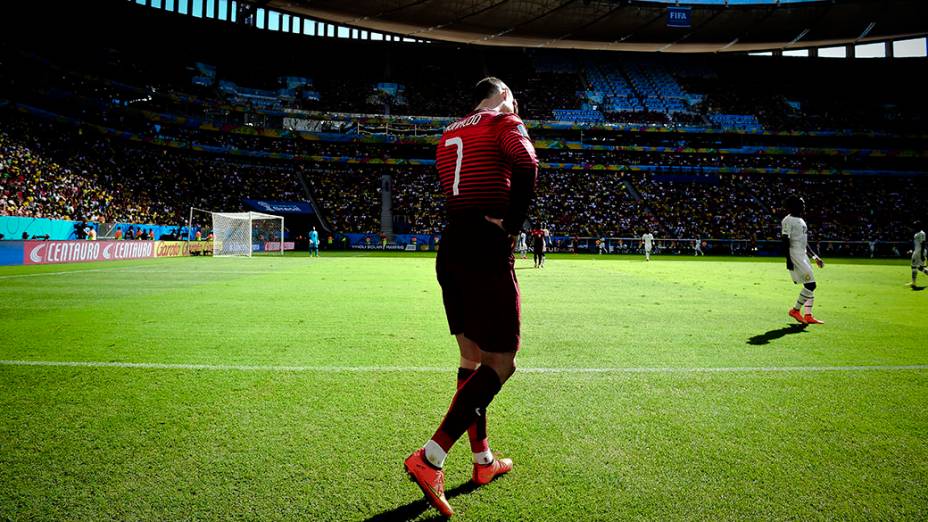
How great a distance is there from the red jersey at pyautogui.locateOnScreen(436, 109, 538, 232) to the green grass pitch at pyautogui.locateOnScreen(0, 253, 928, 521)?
1462mm

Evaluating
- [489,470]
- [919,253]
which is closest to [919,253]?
[919,253]

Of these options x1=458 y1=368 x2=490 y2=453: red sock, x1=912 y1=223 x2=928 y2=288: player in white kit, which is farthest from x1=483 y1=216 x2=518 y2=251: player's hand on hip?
x1=912 y1=223 x2=928 y2=288: player in white kit

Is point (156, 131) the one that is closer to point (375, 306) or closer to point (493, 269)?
point (375, 306)

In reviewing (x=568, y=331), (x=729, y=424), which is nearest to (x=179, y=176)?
(x=568, y=331)

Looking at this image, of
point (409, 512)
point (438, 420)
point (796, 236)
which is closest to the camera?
point (409, 512)

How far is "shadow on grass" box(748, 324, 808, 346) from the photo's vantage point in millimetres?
6289

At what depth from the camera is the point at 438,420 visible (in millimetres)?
3457

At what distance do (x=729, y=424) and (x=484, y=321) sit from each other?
80.8 inches

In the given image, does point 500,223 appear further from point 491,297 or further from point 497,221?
point 491,297

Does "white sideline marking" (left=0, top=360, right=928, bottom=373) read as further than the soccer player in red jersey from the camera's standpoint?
Yes

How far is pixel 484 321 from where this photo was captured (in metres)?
2.62

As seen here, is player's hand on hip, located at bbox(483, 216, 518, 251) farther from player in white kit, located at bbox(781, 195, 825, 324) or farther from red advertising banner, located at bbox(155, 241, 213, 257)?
red advertising banner, located at bbox(155, 241, 213, 257)

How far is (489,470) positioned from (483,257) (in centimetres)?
116

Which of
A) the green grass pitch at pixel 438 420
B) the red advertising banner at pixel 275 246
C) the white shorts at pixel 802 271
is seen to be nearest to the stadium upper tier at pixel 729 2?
the red advertising banner at pixel 275 246
